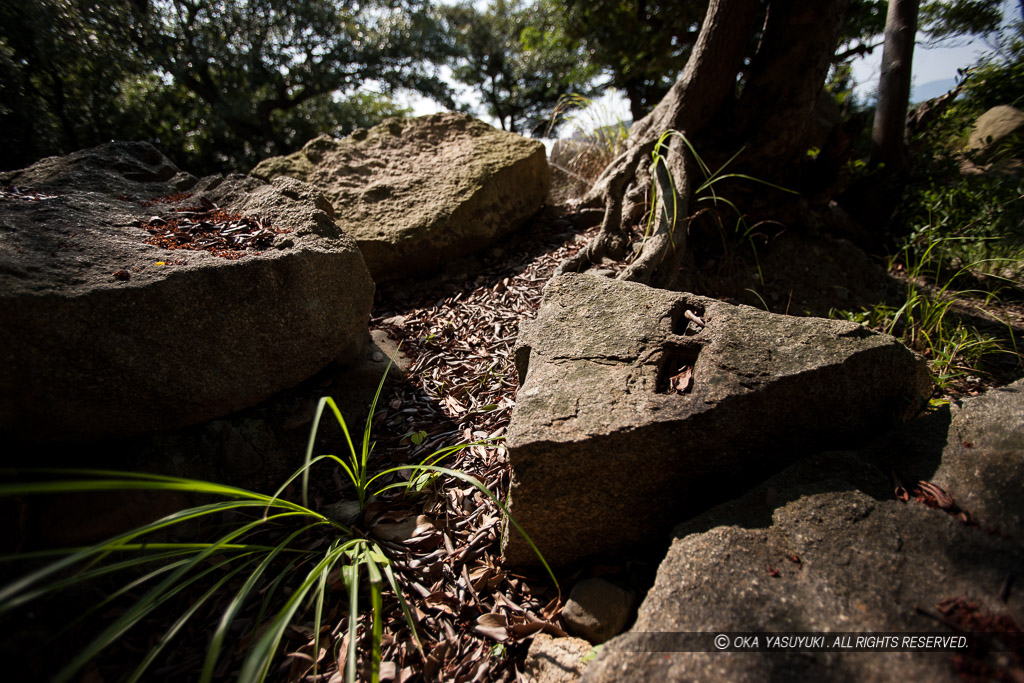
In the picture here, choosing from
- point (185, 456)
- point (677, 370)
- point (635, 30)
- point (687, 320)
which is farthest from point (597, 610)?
point (635, 30)

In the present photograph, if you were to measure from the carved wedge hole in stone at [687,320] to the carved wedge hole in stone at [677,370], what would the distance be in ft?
0.25

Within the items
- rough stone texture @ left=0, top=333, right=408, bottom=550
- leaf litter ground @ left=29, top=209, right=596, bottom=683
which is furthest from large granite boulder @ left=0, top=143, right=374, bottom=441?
leaf litter ground @ left=29, top=209, right=596, bottom=683

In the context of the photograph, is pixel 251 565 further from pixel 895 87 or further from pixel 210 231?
pixel 895 87

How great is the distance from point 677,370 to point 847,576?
697mm

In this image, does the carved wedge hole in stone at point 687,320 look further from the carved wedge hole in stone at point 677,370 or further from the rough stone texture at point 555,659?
the rough stone texture at point 555,659

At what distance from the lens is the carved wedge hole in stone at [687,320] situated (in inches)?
62.9

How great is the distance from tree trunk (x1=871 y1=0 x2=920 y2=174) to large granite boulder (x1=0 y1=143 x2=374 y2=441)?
12.9 ft

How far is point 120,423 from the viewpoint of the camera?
1500 millimetres

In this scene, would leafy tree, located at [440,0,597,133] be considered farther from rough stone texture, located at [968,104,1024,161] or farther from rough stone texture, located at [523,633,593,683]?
rough stone texture, located at [523,633,593,683]

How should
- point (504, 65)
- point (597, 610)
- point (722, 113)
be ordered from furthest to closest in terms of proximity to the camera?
1. point (504, 65)
2. point (722, 113)
3. point (597, 610)

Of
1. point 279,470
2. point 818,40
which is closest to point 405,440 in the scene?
point 279,470

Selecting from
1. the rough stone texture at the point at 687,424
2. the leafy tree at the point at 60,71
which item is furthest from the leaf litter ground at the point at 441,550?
the leafy tree at the point at 60,71

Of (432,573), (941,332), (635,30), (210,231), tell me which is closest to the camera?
(432,573)

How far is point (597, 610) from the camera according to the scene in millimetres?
1292
